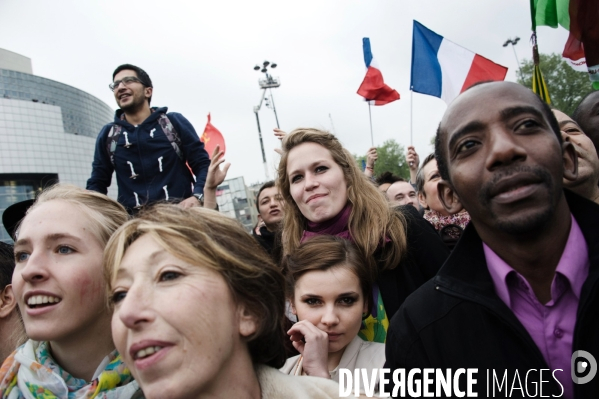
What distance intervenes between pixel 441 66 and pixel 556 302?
5.38m

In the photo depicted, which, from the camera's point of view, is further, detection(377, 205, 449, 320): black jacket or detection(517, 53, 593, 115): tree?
detection(517, 53, 593, 115): tree

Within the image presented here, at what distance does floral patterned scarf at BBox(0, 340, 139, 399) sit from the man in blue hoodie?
6.52ft

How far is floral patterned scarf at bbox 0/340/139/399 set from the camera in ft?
5.84

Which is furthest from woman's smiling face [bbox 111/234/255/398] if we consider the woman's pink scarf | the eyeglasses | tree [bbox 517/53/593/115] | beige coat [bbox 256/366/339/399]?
tree [bbox 517/53/593/115]

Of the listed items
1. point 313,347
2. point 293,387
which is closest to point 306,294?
point 313,347

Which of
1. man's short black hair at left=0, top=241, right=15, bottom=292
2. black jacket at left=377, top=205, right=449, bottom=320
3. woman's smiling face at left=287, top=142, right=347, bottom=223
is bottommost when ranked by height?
black jacket at left=377, top=205, right=449, bottom=320

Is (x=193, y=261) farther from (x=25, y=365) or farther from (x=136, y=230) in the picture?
(x=25, y=365)

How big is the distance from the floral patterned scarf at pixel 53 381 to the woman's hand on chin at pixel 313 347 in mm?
826

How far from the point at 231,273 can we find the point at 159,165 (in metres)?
2.50

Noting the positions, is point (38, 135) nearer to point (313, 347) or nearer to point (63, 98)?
point (63, 98)

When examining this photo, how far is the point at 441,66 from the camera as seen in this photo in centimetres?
627

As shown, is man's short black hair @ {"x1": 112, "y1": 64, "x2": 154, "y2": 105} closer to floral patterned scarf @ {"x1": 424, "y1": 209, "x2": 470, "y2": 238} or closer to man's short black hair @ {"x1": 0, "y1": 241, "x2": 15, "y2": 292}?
man's short black hair @ {"x1": 0, "y1": 241, "x2": 15, "y2": 292}

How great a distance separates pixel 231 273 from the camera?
1.67 metres

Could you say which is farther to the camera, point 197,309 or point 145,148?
point 145,148
